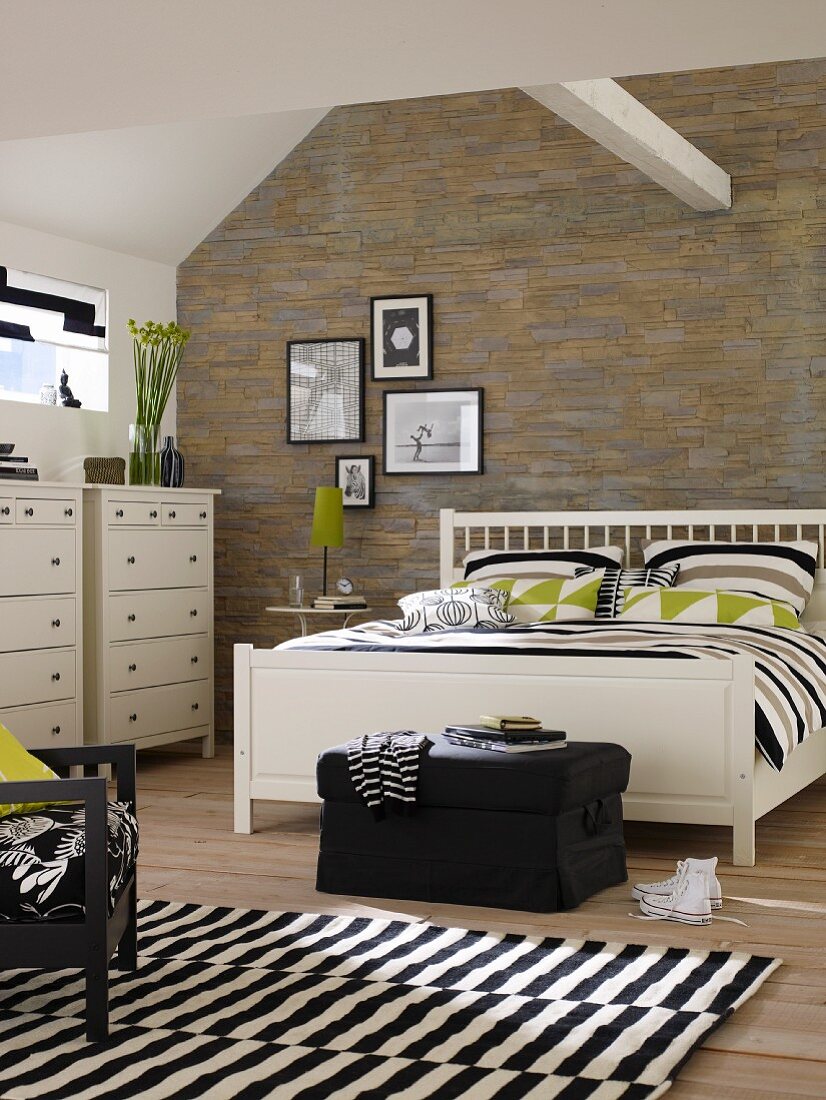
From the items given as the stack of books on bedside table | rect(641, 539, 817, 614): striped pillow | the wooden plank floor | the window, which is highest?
the window

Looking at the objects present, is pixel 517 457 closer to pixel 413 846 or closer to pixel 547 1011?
pixel 413 846

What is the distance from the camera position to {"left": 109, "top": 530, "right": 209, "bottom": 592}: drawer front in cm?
579

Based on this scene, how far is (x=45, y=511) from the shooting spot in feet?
17.7

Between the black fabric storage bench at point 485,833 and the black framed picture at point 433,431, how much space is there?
2.76m

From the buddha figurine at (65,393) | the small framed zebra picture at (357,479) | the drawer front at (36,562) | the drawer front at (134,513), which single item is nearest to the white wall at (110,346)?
the buddha figurine at (65,393)

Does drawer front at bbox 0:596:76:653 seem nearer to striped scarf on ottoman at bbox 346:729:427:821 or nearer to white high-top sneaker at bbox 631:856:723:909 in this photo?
striped scarf on ottoman at bbox 346:729:427:821

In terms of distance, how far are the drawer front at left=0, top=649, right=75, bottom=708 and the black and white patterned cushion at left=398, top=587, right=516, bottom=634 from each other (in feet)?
4.44

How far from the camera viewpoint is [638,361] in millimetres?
6145

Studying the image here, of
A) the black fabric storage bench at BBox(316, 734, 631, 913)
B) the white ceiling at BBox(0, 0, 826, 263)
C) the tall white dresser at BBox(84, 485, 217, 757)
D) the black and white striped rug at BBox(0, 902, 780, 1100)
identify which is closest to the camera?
the black and white striped rug at BBox(0, 902, 780, 1100)

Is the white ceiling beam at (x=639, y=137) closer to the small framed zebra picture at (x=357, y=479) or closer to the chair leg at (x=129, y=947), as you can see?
the small framed zebra picture at (x=357, y=479)

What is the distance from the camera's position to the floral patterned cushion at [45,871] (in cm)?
262

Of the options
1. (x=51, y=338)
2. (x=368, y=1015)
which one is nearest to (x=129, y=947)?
(x=368, y=1015)

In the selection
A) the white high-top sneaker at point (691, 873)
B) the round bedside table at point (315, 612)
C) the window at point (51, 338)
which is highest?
the window at point (51, 338)

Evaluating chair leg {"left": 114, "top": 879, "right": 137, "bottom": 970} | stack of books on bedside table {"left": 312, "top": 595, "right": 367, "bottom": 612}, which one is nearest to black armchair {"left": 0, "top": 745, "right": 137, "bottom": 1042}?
chair leg {"left": 114, "top": 879, "right": 137, "bottom": 970}
